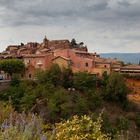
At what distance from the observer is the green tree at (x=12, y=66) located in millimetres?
52344

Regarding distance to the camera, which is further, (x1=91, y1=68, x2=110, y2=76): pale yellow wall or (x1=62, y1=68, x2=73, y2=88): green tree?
(x1=91, y1=68, x2=110, y2=76): pale yellow wall

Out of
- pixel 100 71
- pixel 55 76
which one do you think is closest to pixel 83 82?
pixel 55 76

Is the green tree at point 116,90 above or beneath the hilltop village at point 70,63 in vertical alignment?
beneath

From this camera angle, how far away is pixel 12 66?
175 feet

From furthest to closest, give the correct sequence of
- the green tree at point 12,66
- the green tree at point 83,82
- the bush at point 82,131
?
the green tree at point 12,66 < the green tree at point 83,82 < the bush at point 82,131

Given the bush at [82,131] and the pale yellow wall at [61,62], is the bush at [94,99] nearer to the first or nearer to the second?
the pale yellow wall at [61,62]

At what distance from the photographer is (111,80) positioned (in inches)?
2005

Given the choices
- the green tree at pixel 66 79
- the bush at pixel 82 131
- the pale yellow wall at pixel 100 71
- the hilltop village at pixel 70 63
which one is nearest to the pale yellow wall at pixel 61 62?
the hilltop village at pixel 70 63

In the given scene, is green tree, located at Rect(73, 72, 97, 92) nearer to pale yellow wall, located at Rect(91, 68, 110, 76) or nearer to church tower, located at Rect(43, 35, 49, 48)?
pale yellow wall, located at Rect(91, 68, 110, 76)

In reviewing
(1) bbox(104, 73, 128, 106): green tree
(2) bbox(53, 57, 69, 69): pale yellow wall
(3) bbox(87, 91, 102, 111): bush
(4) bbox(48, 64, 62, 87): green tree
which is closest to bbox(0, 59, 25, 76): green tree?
(4) bbox(48, 64, 62, 87): green tree

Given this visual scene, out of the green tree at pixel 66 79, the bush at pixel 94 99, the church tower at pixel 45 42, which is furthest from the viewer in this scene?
the church tower at pixel 45 42

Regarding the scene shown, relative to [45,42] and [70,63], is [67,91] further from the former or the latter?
[45,42]

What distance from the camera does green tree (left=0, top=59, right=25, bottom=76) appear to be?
52.3 m

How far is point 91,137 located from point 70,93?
43.2m
